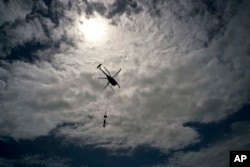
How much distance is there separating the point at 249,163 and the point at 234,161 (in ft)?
8.51

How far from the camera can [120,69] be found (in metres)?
42.4

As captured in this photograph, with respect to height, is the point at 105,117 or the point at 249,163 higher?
the point at 105,117

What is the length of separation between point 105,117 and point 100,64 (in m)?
10.8

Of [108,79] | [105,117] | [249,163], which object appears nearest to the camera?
[249,163]

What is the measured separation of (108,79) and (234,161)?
27714 millimetres

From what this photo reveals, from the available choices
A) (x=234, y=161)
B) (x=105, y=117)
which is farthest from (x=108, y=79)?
(x=234, y=161)

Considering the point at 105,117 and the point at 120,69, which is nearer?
the point at 105,117

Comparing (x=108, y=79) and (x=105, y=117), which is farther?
(x=108, y=79)

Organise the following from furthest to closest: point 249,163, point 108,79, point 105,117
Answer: point 108,79, point 105,117, point 249,163

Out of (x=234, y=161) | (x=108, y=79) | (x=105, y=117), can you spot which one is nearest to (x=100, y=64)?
(x=108, y=79)

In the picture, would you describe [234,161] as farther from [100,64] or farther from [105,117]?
[100,64]

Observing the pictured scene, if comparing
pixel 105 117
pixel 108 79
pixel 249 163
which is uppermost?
pixel 108 79

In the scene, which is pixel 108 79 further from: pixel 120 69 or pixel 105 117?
pixel 105 117

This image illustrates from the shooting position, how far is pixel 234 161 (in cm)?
3428
